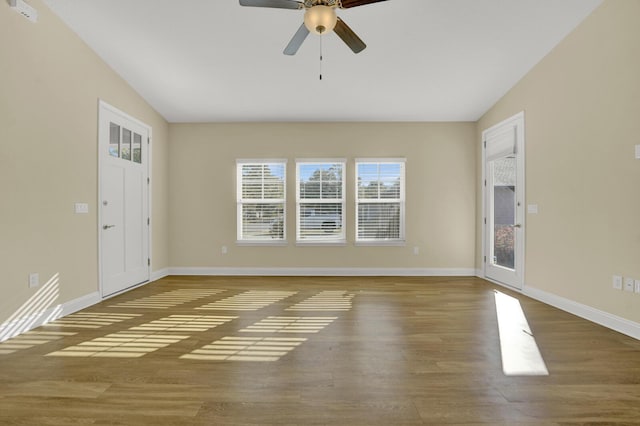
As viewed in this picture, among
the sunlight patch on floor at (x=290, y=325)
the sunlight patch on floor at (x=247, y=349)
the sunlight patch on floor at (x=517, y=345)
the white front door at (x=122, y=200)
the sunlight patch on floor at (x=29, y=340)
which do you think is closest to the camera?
the sunlight patch on floor at (x=517, y=345)

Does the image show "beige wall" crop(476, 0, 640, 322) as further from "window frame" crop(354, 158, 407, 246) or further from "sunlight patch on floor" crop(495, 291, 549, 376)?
"window frame" crop(354, 158, 407, 246)

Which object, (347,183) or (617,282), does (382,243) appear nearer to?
(347,183)

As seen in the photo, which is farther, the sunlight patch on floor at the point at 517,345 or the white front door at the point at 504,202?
the white front door at the point at 504,202

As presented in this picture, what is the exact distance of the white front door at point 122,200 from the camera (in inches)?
161

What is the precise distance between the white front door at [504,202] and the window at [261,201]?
3.55m

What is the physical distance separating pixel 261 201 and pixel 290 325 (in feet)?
9.97

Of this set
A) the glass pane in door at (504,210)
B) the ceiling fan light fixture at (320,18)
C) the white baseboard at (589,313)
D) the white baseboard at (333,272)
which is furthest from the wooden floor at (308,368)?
the ceiling fan light fixture at (320,18)

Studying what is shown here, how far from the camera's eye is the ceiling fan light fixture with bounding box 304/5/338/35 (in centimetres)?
242

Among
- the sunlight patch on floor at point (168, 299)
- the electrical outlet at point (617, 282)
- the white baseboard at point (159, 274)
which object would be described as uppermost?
the electrical outlet at point (617, 282)

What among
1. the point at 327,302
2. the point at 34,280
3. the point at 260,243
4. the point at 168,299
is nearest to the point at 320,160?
the point at 260,243

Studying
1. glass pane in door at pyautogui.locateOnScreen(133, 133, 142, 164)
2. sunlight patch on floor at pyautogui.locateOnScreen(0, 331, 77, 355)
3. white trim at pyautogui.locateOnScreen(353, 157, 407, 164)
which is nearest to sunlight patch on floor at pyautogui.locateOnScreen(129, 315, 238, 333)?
sunlight patch on floor at pyautogui.locateOnScreen(0, 331, 77, 355)

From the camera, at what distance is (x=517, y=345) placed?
264cm

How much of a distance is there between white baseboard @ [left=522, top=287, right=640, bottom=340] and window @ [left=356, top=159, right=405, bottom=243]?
226 centimetres

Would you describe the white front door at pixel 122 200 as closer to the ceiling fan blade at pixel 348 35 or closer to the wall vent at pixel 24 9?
the wall vent at pixel 24 9
